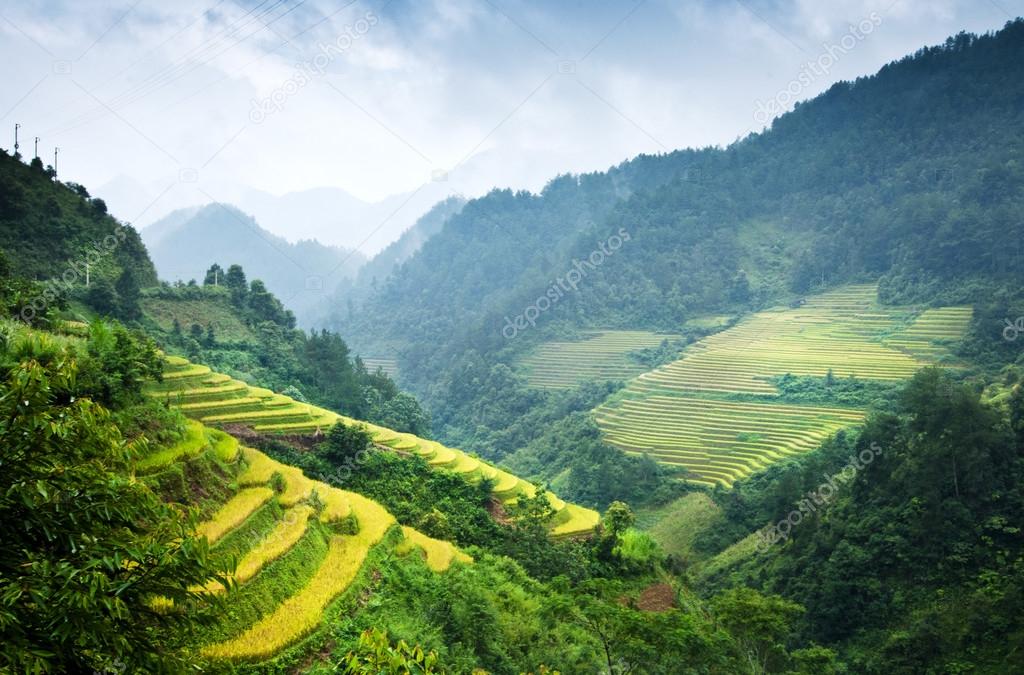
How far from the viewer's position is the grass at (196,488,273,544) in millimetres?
8164

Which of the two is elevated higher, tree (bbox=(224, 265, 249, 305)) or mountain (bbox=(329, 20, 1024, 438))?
mountain (bbox=(329, 20, 1024, 438))

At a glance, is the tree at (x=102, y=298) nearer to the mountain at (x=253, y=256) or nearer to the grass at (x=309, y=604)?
the grass at (x=309, y=604)

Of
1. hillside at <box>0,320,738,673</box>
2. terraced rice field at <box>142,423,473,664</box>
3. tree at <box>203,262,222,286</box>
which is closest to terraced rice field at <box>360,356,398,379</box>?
tree at <box>203,262,222,286</box>

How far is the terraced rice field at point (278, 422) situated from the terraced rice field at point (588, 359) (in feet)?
99.9

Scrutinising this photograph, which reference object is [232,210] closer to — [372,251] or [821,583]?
[372,251]

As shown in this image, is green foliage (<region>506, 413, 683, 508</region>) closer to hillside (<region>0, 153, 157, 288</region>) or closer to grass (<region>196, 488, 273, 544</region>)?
hillside (<region>0, 153, 157, 288</region>)

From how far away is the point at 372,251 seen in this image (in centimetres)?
15688

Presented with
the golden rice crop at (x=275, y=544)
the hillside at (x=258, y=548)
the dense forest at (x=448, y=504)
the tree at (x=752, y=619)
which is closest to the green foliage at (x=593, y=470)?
the dense forest at (x=448, y=504)

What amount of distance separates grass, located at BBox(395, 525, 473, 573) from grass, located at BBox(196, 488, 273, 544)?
2301 mm

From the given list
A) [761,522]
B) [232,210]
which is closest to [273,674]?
[761,522]

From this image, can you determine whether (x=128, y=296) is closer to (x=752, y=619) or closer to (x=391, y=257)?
(x=752, y=619)

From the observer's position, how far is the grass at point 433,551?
35.7ft

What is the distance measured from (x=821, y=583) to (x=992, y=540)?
392 centimetres

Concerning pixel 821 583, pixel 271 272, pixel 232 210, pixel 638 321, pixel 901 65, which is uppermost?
pixel 901 65
